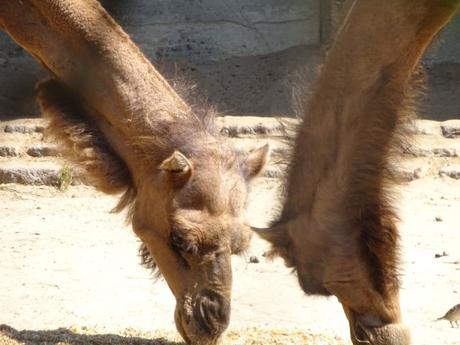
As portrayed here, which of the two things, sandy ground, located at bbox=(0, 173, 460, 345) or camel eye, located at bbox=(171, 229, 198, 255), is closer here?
camel eye, located at bbox=(171, 229, 198, 255)

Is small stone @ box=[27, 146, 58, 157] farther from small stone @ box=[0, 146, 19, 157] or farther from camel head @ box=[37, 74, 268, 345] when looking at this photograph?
camel head @ box=[37, 74, 268, 345]

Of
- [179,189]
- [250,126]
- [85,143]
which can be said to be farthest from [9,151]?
[179,189]

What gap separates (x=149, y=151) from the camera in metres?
5.35

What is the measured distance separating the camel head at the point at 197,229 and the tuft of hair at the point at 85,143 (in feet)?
0.56

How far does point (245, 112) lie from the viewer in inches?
399

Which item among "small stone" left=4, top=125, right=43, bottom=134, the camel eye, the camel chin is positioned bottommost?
"small stone" left=4, top=125, right=43, bottom=134

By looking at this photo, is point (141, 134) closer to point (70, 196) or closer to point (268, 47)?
point (70, 196)

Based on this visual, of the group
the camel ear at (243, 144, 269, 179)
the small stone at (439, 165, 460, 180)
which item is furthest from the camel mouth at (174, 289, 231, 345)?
the small stone at (439, 165, 460, 180)

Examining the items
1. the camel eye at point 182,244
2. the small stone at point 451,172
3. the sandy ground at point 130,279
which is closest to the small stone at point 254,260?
the sandy ground at point 130,279

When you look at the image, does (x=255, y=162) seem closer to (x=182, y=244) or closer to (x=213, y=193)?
(x=213, y=193)

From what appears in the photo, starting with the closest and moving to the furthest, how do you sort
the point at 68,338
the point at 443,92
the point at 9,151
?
the point at 68,338 → the point at 9,151 → the point at 443,92

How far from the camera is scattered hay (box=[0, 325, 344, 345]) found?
17.7 ft

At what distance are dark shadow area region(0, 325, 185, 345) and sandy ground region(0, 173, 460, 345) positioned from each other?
235 mm

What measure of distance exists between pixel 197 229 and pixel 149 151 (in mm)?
491
